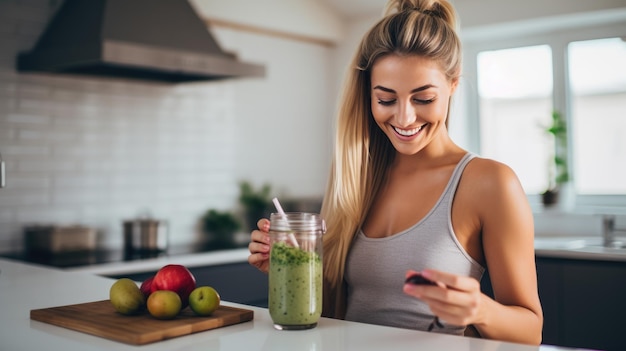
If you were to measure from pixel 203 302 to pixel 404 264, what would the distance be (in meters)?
0.55

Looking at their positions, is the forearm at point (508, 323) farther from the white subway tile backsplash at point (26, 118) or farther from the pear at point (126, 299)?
A: the white subway tile backsplash at point (26, 118)

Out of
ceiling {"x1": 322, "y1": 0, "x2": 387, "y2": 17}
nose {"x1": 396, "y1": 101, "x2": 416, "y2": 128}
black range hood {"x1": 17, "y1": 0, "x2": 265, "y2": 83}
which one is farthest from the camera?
ceiling {"x1": 322, "y1": 0, "x2": 387, "y2": 17}

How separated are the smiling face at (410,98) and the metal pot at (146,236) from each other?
215cm

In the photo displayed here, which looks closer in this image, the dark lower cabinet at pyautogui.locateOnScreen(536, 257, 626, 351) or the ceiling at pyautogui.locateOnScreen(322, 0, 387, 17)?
the dark lower cabinet at pyautogui.locateOnScreen(536, 257, 626, 351)

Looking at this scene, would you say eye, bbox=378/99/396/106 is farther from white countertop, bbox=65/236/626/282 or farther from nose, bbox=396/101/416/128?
white countertop, bbox=65/236/626/282

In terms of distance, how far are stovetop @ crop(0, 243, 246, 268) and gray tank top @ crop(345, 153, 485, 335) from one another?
1770mm

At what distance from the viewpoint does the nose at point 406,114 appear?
172cm

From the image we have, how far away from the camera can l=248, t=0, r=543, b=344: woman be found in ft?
5.30

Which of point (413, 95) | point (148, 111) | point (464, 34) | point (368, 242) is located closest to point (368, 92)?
point (413, 95)

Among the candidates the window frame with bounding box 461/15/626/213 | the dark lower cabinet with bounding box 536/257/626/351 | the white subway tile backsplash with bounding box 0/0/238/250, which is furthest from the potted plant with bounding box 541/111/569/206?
the white subway tile backsplash with bounding box 0/0/238/250

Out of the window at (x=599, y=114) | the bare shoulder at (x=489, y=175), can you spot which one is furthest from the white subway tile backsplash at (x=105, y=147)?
the bare shoulder at (x=489, y=175)

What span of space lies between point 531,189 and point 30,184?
3090 millimetres

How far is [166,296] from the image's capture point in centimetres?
147

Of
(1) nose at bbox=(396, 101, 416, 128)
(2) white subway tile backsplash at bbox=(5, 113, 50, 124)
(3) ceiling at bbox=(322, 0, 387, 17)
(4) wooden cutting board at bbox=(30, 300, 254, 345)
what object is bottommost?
(4) wooden cutting board at bbox=(30, 300, 254, 345)
